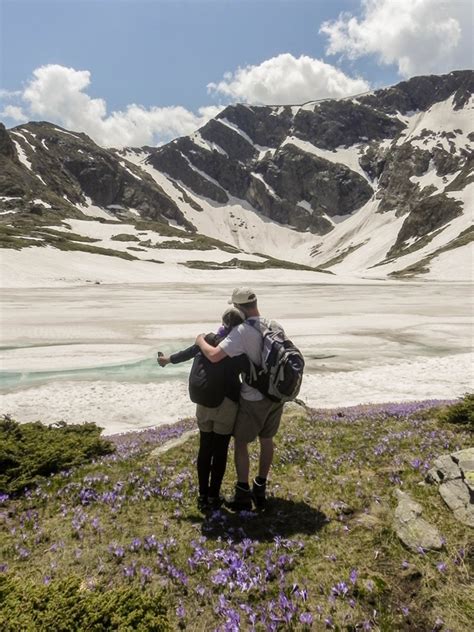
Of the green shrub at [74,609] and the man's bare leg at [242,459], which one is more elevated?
the man's bare leg at [242,459]

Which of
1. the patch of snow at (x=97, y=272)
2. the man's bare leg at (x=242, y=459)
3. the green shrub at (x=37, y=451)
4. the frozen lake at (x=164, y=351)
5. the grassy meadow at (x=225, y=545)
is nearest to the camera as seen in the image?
the grassy meadow at (x=225, y=545)

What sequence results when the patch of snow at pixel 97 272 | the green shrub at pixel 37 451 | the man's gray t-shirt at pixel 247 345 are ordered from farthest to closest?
the patch of snow at pixel 97 272 → the green shrub at pixel 37 451 → the man's gray t-shirt at pixel 247 345

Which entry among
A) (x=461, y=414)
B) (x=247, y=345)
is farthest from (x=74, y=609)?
(x=461, y=414)

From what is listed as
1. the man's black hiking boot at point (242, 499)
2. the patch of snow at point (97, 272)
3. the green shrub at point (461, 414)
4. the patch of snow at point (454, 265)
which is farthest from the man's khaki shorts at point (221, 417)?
the patch of snow at point (454, 265)

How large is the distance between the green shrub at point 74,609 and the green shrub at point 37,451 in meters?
3.57

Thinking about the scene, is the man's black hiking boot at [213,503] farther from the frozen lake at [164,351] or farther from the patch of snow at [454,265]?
the patch of snow at [454,265]

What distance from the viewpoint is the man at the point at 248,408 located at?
5.83m

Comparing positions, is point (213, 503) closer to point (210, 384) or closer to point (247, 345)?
point (210, 384)

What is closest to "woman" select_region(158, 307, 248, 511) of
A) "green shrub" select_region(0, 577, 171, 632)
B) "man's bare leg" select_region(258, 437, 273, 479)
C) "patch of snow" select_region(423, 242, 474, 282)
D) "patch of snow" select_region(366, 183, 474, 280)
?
"man's bare leg" select_region(258, 437, 273, 479)

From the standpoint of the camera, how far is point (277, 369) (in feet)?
18.5

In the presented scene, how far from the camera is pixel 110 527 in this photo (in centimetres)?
607

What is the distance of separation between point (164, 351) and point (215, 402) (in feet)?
60.7

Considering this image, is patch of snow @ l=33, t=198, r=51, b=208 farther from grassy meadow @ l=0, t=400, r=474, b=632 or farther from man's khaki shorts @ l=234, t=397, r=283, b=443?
man's khaki shorts @ l=234, t=397, r=283, b=443

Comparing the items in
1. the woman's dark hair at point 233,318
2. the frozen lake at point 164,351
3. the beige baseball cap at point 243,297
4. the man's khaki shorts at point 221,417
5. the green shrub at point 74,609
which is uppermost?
the beige baseball cap at point 243,297
